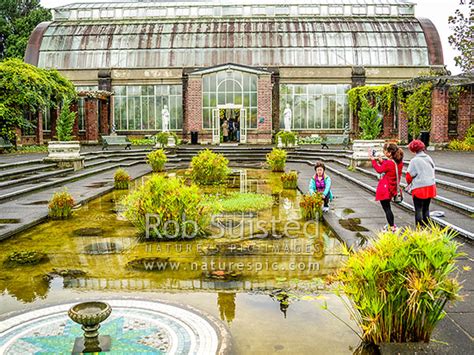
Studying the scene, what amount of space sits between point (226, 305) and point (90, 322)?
6.12 feet

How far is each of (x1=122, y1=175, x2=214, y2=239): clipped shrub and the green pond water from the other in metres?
0.27

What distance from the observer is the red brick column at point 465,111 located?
86.0 ft

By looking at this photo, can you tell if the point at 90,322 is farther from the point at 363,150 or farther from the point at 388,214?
the point at 363,150

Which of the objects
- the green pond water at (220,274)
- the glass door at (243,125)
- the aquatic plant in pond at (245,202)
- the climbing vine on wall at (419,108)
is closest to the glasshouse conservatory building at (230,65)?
the glass door at (243,125)

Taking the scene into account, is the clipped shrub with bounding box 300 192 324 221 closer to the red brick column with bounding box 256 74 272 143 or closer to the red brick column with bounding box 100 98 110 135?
the red brick column with bounding box 256 74 272 143

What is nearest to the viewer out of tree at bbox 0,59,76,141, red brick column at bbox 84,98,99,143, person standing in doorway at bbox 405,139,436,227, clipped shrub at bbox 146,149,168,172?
person standing in doorway at bbox 405,139,436,227

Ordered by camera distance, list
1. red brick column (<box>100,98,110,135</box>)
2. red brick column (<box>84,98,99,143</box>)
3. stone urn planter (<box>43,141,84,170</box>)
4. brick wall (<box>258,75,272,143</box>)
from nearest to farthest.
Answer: stone urn planter (<box>43,141,84,170</box>) < brick wall (<box>258,75,272,143</box>) < red brick column (<box>84,98,99,143</box>) < red brick column (<box>100,98,110,135</box>)

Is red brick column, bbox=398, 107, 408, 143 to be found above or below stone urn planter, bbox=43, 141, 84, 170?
above

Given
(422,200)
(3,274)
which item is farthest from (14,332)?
(422,200)

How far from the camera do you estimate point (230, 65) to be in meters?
35.6

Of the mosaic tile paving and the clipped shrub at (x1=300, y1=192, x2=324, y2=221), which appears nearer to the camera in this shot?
the mosaic tile paving

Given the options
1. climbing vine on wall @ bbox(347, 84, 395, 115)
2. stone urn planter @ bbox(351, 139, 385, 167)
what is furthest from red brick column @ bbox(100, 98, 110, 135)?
stone urn planter @ bbox(351, 139, 385, 167)

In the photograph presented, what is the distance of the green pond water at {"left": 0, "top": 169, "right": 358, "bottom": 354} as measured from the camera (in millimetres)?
4902

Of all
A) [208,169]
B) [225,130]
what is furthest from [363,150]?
[225,130]
